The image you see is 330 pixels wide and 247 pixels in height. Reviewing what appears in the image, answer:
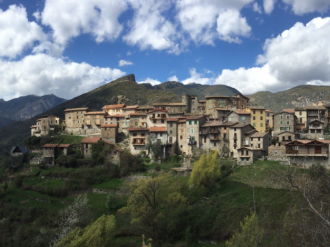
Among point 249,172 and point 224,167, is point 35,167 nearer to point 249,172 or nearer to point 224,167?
point 224,167

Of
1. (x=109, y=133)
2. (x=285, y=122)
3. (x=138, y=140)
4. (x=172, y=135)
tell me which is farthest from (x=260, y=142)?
(x=109, y=133)

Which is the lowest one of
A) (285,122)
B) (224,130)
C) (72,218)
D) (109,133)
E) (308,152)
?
(72,218)

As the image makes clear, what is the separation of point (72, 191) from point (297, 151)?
1775 inches

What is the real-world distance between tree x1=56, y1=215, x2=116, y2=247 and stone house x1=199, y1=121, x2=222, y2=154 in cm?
3164

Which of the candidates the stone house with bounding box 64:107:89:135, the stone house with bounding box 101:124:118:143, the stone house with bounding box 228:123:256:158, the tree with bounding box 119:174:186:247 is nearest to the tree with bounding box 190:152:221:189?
the tree with bounding box 119:174:186:247

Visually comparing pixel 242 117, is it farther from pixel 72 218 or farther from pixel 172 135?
pixel 72 218

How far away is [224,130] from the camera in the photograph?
56.8 metres

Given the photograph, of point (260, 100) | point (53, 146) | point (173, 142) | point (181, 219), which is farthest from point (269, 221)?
point (260, 100)

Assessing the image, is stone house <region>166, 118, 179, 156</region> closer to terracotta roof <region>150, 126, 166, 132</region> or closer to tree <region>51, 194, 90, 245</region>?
terracotta roof <region>150, 126, 166, 132</region>

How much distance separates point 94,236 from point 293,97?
496 ft

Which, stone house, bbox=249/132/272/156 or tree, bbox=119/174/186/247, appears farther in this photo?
stone house, bbox=249/132/272/156

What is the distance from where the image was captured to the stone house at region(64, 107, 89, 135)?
264 feet

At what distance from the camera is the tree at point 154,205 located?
→ 35.9 m

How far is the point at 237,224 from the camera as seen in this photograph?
3638 centimetres
